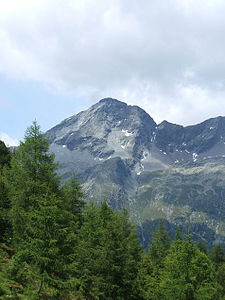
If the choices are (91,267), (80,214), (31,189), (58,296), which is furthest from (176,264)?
(80,214)

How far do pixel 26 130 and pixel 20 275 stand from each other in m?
12.9

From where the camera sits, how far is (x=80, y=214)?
34.7m

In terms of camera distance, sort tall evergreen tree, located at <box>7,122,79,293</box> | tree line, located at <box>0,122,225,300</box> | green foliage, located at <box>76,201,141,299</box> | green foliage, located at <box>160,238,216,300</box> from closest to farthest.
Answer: tall evergreen tree, located at <box>7,122,79,293</box> → tree line, located at <box>0,122,225,300</box> → green foliage, located at <box>160,238,216,300</box> → green foliage, located at <box>76,201,141,299</box>

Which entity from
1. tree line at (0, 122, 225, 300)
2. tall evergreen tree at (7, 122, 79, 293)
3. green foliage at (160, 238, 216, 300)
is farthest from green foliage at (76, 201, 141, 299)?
green foliage at (160, 238, 216, 300)

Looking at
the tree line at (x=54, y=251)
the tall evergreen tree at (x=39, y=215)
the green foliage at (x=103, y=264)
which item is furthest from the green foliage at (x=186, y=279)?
the tall evergreen tree at (x=39, y=215)

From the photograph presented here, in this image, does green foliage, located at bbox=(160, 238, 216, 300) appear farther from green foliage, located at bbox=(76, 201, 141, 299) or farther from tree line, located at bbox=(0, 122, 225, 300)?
green foliage, located at bbox=(76, 201, 141, 299)

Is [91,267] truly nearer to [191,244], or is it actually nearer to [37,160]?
[191,244]

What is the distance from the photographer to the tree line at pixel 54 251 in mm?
16844

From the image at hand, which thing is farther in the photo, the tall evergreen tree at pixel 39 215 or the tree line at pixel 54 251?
the tree line at pixel 54 251

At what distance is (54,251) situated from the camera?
642 inches

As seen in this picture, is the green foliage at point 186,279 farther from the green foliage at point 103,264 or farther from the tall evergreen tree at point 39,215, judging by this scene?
the tall evergreen tree at point 39,215

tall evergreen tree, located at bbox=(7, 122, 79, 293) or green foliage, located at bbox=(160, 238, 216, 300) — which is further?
green foliage, located at bbox=(160, 238, 216, 300)

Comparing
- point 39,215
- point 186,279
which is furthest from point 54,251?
point 186,279

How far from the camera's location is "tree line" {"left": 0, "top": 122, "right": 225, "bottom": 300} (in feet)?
55.3
